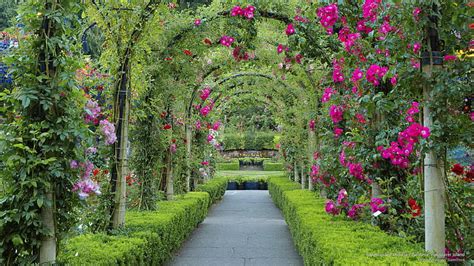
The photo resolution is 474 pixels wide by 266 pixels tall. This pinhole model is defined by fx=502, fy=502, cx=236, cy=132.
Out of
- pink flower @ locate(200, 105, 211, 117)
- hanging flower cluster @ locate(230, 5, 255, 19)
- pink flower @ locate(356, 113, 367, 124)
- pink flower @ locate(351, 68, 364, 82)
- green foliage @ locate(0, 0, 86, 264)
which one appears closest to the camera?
green foliage @ locate(0, 0, 86, 264)

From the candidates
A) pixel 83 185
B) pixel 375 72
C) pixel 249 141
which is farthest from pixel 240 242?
pixel 249 141

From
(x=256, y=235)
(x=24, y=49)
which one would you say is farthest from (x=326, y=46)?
(x=256, y=235)

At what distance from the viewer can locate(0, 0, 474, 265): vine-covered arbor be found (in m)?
2.54

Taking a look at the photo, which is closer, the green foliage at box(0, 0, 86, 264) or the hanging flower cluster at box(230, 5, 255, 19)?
the green foliage at box(0, 0, 86, 264)

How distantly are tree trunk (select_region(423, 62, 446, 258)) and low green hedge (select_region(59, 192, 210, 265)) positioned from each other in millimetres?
1843

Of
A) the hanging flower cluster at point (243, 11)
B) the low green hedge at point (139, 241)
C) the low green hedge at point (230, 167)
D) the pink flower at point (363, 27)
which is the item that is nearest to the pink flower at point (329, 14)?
the pink flower at point (363, 27)

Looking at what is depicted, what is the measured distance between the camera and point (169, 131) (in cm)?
693

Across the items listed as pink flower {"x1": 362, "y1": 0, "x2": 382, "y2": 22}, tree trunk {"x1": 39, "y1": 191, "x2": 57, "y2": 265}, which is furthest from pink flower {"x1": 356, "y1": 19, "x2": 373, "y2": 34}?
tree trunk {"x1": 39, "y1": 191, "x2": 57, "y2": 265}

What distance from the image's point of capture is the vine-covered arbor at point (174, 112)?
2.54m

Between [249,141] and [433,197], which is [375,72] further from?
[249,141]

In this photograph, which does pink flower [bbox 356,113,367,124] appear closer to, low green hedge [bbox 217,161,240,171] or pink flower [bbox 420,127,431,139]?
pink flower [bbox 420,127,431,139]

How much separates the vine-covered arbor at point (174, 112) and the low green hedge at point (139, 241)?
2cm

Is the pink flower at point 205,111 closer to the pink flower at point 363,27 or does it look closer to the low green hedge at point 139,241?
the low green hedge at point 139,241

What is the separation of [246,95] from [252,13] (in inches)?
324
